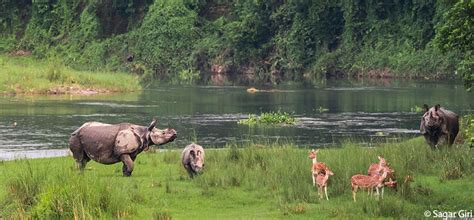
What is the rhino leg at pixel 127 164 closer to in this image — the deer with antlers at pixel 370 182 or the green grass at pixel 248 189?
the green grass at pixel 248 189

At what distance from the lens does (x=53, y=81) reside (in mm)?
56156

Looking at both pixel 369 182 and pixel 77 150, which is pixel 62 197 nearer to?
pixel 369 182

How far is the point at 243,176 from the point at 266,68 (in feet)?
205

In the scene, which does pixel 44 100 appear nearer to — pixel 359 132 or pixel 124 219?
pixel 359 132

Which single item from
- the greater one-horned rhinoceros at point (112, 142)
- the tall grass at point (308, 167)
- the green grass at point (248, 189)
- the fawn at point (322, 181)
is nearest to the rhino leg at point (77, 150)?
the greater one-horned rhinoceros at point (112, 142)

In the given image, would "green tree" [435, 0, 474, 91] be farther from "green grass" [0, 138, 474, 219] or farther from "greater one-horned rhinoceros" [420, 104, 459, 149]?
"greater one-horned rhinoceros" [420, 104, 459, 149]

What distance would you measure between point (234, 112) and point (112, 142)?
23.0 m

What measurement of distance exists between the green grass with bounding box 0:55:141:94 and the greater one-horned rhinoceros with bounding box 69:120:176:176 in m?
33.8

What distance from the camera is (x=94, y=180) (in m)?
15.8

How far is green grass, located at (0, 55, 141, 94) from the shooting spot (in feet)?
179

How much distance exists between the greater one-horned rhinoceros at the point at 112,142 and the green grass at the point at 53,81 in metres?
33.8

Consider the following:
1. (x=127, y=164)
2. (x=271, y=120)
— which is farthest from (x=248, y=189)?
(x=271, y=120)

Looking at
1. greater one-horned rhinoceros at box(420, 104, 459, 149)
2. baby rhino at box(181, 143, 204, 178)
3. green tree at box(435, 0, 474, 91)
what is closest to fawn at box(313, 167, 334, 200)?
green tree at box(435, 0, 474, 91)

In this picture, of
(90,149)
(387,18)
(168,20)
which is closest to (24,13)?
(168,20)
